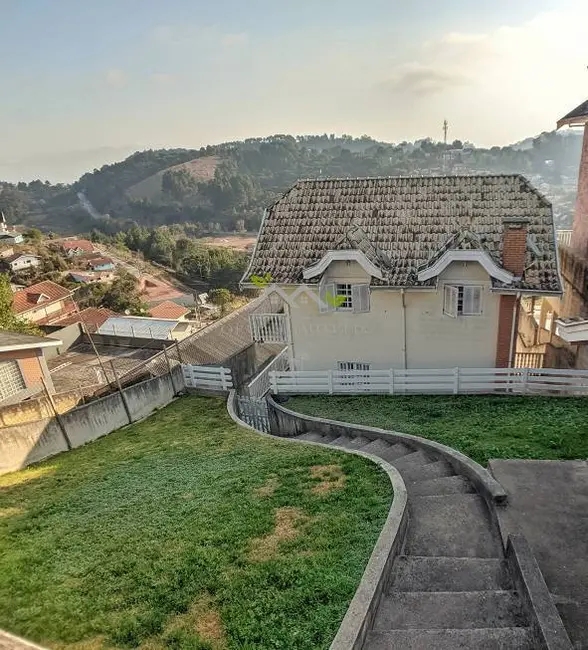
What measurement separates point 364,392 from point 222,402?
16.8 feet

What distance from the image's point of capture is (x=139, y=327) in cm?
3806

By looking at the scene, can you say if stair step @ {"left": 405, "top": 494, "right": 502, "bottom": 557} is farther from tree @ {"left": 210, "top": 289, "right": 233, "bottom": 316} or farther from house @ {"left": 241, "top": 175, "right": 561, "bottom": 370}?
tree @ {"left": 210, "top": 289, "right": 233, "bottom": 316}

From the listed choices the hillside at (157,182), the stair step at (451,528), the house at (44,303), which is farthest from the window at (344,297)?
the hillside at (157,182)

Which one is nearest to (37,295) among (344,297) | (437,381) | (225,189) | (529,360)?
(344,297)

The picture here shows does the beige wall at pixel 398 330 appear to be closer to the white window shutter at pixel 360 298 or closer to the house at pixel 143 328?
the white window shutter at pixel 360 298

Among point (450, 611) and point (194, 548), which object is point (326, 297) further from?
point (450, 611)

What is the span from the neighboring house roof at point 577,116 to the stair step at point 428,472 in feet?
47.1

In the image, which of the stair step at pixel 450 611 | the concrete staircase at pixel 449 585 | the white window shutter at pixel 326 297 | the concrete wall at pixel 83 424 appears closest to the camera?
the concrete staircase at pixel 449 585

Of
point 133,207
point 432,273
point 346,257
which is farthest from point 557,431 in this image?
point 133,207

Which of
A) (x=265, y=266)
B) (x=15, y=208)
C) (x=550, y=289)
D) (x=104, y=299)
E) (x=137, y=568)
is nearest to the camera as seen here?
(x=137, y=568)

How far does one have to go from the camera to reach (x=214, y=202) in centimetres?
16262

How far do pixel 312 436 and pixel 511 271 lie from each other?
7827 millimetres

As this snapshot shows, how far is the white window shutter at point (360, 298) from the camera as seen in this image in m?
15.2

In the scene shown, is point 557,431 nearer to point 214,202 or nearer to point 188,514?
point 188,514
